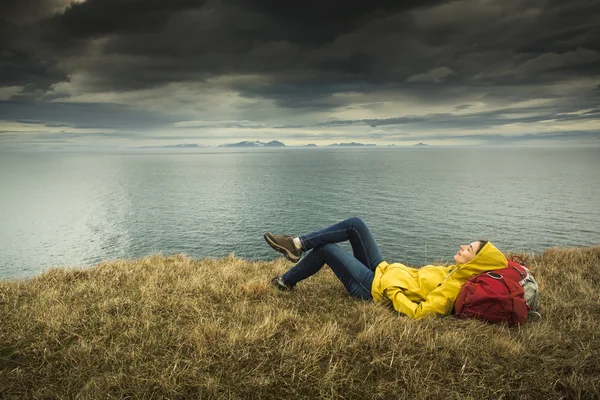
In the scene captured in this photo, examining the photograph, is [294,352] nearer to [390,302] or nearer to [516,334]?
[390,302]

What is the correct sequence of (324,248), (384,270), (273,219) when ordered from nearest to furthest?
(384,270) → (324,248) → (273,219)

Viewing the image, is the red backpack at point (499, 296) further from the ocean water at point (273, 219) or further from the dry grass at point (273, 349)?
the ocean water at point (273, 219)

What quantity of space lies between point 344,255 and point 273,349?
8.26 feet

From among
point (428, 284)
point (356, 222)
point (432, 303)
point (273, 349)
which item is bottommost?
point (273, 349)

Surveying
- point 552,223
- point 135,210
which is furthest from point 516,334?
point 135,210

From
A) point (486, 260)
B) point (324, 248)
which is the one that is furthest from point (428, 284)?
point (324, 248)

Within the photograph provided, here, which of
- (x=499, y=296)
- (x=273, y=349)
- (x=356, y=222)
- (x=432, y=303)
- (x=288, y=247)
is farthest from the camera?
(x=288, y=247)

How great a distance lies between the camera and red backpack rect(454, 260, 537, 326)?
5.36 metres

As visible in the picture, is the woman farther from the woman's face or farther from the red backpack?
the red backpack

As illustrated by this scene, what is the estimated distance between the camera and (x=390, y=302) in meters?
6.20

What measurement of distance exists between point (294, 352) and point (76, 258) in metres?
44.0

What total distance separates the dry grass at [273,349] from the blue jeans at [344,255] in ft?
1.35

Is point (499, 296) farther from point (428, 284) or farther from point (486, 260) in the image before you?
point (428, 284)

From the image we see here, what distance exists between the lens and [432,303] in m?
5.62
